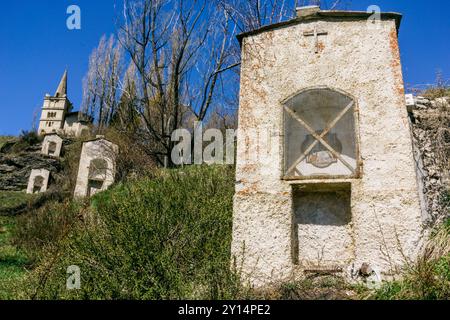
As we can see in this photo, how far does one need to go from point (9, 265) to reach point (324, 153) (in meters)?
7.03

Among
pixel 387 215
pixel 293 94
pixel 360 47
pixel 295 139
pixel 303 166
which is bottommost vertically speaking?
pixel 387 215

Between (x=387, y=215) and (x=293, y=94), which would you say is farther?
(x=293, y=94)

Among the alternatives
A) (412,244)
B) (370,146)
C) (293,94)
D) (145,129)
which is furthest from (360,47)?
(145,129)

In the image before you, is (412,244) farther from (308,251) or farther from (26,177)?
(26,177)

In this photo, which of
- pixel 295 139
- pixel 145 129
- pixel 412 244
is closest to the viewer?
pixel 412 244

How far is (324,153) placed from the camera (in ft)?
19.5

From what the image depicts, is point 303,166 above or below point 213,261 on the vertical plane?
above

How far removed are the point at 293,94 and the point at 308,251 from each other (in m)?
2.22

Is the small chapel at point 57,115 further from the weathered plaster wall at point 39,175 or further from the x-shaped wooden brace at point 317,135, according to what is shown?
the x-shaped wooden brace at point 317,135

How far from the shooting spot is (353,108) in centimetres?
541

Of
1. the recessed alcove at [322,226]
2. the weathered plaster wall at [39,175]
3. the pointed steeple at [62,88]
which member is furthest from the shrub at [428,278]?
the pointed steeple at [62,88]

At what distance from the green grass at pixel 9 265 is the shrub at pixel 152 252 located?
0.40 meters

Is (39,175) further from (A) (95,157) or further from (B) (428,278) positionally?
(B) (428,278)

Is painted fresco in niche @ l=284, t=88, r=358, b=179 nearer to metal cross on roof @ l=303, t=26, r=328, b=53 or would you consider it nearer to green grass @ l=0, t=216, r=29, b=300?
metal cross on roof @ l=303, t=26, r=328, b=53
